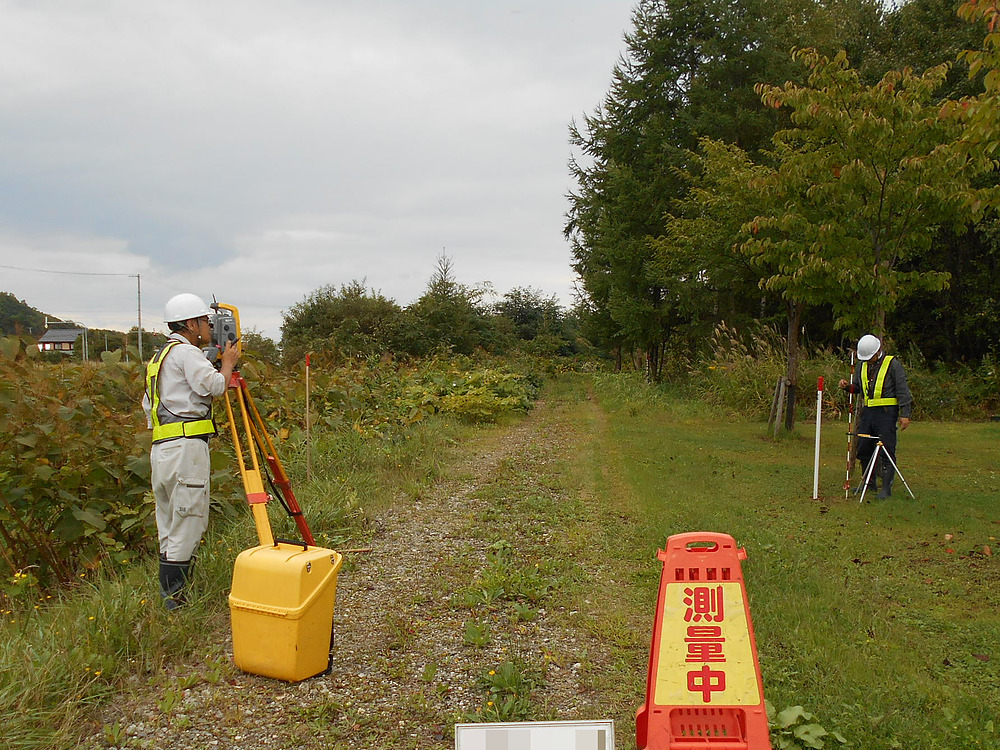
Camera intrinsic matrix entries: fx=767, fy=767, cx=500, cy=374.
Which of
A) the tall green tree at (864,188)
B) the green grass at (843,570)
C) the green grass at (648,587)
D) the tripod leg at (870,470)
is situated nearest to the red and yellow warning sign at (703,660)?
the green grass at (648,587)

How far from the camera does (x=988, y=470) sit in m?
11.2

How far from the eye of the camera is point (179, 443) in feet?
16.4

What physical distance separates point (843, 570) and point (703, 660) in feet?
12.2

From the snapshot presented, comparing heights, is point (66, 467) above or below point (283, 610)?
above

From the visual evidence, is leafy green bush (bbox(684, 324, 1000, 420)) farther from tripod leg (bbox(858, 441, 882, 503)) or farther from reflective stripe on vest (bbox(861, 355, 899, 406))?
tripod leg (bbox(858, 441, 882, 503))

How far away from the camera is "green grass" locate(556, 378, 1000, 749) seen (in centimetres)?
393

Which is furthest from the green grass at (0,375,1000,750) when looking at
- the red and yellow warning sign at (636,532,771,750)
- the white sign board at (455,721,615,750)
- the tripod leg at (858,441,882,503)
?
the white sign board at (455,721,615,750)

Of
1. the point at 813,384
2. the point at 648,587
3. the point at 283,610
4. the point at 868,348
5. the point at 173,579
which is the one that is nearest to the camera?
the point at 283,610

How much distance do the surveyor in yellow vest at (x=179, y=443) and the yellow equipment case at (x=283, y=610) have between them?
1.05 metres

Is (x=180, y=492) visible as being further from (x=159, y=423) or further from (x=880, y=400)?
(x=880, y=400)

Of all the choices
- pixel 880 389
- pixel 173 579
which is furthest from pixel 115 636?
pixel 880 389

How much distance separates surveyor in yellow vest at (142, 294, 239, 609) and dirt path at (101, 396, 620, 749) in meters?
1.09

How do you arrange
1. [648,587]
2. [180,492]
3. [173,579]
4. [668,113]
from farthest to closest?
[668,113] → [648,587] → [173,579] → [180,492]

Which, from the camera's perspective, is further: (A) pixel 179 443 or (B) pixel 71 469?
(B) pixel 71 469
